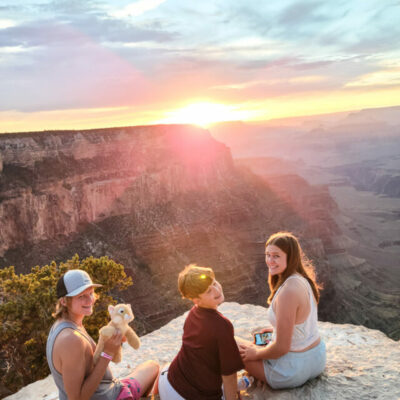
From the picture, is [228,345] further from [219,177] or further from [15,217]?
[219,177]

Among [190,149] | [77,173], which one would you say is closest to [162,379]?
[77,173]

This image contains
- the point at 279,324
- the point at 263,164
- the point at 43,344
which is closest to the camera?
the point at 279,324

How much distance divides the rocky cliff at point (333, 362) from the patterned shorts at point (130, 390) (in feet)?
5.31

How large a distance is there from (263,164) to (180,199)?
5045 inches

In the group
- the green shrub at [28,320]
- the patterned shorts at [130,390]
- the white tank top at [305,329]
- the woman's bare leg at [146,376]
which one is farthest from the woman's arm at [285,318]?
the green shrub at [28,320]

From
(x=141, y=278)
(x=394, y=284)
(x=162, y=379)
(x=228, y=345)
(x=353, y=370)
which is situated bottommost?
(x=394, y=284)

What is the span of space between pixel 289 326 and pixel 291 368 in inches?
33.5

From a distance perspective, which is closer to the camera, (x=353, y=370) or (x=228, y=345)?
(x=228, y=345)

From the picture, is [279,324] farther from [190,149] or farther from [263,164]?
[263,164]

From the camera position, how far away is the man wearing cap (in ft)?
14.8

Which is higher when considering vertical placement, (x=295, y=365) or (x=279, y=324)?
(x=279, y=324)

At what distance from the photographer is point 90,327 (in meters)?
15.2

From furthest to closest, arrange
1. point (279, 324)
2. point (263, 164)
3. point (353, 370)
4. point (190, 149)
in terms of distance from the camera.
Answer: point (263, 164), point (190, 149), point (353, 370), point (279, 324)

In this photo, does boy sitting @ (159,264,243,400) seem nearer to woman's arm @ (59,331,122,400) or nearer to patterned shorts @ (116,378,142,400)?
patterned shorts @ (116,378,142,400)
